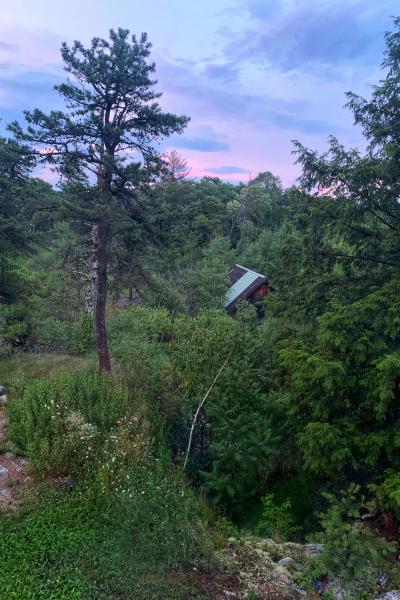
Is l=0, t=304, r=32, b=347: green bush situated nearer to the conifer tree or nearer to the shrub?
the conifer tree

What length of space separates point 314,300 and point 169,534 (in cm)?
504

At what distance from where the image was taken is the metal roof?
2811 cm

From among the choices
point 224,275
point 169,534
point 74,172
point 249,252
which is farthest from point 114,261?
point 249,252

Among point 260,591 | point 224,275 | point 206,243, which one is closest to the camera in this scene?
point 260,591

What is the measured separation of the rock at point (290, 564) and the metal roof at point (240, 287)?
22.0 m

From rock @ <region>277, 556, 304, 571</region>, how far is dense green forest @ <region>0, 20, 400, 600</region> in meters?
0.29

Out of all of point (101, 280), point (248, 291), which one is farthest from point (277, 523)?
point (248, 291)

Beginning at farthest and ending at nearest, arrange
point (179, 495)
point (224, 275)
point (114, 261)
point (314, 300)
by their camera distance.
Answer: point (224, 275)
point (114, 261)
point (314, 300)
point (179, 495)

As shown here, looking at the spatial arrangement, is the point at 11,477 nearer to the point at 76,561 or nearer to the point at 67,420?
the point at 67,420

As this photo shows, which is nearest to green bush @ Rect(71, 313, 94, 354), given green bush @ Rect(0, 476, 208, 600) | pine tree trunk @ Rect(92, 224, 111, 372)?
pine tree trunk @ Rect(92, 224, 111, 372)

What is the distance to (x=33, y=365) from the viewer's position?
554 inches

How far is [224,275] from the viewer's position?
27.7 m

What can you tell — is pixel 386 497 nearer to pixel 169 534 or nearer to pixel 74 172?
pixel 169 534

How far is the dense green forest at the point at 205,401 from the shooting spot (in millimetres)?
5152
